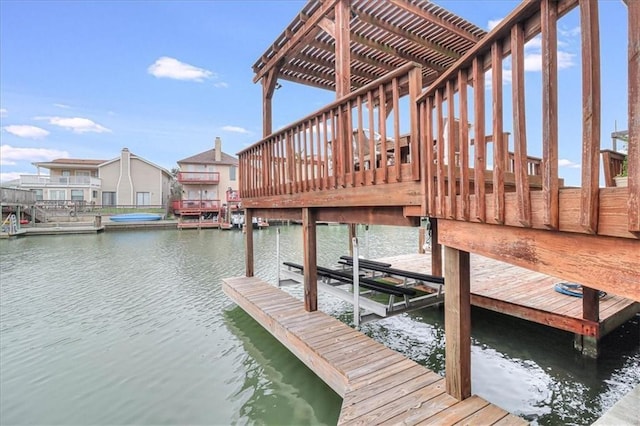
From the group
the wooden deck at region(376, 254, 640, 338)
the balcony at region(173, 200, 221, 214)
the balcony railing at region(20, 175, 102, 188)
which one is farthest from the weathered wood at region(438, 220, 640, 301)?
the balcony railing at region(20, 175, 102, 188)

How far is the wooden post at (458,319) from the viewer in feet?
8.19

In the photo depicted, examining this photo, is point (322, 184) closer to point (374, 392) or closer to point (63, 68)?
point (374, 392)

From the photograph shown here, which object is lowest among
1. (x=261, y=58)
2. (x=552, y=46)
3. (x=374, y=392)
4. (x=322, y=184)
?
(x=374, y=392)

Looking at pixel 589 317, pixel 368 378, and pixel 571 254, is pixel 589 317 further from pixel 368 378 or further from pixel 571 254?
pixel 571 254

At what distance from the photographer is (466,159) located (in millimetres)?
2150

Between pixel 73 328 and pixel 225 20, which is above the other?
pixel 225 20

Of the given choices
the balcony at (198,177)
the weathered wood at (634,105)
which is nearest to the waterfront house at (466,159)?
the weathered wood at (634,105)

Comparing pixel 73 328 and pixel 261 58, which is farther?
pixel 261 58

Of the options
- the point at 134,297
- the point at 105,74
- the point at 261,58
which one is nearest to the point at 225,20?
the point at 261,58

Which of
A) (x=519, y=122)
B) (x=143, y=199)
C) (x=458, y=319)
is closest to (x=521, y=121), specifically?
(x=519, y=122)

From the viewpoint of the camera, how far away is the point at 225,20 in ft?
56.3

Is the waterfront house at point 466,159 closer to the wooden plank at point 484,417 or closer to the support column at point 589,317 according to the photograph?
the support column at point 589,317

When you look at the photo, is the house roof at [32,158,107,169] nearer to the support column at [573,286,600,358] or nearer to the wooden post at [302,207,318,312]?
the wooden post at [302,207,318,312]

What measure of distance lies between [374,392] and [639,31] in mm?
2813
